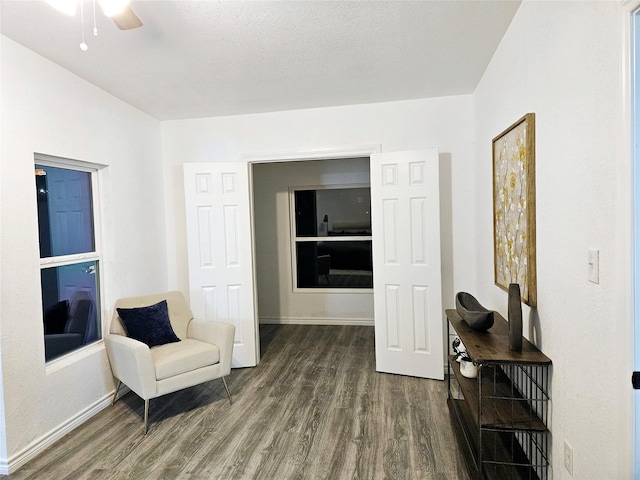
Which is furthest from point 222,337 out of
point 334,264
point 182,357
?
point 334,264

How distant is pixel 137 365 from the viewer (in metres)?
2.55

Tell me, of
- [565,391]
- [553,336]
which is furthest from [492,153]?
[565,391]

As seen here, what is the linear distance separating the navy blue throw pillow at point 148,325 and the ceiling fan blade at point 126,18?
2.18 metres

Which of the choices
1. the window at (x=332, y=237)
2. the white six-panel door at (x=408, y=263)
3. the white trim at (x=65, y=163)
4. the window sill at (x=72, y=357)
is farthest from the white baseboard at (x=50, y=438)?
the window at (x=332, y=237)

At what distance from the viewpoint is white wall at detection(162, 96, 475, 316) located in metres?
3.44

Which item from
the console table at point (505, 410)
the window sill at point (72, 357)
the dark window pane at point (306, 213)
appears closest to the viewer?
the console table at point (505, 410)

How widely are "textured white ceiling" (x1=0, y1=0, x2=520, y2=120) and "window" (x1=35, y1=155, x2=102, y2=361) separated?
0.80m

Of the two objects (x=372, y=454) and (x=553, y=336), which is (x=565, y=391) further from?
(x=372, y=454)

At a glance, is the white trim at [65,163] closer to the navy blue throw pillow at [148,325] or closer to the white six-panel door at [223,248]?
the white six-panel door at [223,248]

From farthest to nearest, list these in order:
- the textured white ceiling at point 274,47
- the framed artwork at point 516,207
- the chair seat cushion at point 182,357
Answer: the chair seat cushion at point 182,357 → the textured white ceiling at point 274,47 → the framed artwork at point 516,207

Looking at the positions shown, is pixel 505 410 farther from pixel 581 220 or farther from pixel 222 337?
pixel 222 337

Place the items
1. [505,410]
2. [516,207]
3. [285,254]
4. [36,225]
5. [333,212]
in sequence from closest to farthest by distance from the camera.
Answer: [505,410] → [516,207] → [36,225] → [333,212] → [285,254]

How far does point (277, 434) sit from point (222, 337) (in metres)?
0.88

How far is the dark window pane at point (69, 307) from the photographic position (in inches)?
102
